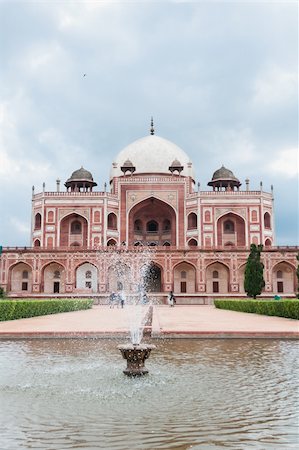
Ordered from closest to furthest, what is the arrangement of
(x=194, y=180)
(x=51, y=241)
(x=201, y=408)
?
(x=201, y=408)
(x=51, y=241)
(x=194, y=180)

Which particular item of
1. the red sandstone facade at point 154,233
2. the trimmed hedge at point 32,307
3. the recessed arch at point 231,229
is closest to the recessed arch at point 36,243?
the red sandstone facade at point 154,233

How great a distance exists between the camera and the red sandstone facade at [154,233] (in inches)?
1377

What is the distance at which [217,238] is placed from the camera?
39.3 metres

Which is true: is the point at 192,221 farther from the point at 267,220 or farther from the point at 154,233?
the point at 267,220

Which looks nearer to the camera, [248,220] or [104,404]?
[104,404]

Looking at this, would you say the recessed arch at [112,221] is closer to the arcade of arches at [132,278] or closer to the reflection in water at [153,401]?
the arcade of arches at [132,278]

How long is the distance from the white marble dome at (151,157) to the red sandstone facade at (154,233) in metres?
0.09

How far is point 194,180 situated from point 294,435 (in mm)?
43693

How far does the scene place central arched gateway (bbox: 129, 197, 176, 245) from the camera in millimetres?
41781

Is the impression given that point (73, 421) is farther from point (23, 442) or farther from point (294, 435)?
point (294, 435)

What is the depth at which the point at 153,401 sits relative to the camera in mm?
5254

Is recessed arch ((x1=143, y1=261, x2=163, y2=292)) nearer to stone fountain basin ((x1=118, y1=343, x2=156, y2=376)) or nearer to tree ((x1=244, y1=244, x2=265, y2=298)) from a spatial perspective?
tree ((x1=244, y1=244, x2=265, y2=298))

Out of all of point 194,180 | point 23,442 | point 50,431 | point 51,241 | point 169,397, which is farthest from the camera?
point 194,180

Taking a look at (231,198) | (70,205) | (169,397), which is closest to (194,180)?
(231,198)
